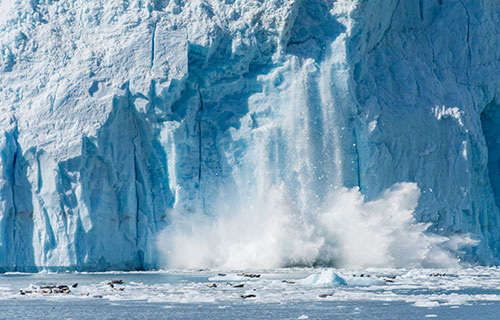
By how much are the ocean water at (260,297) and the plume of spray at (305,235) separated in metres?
2.44

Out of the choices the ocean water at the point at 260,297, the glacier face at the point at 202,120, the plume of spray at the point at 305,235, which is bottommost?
the ocean water at the point at 260,297

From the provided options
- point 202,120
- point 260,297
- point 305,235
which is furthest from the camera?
point 202,120

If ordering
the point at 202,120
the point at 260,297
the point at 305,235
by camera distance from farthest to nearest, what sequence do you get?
the point at 202,120, the point at 305,235, the point at 260,297

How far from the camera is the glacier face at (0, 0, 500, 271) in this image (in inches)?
861

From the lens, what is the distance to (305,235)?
2264 cm

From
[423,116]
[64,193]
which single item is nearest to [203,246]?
[64,193]

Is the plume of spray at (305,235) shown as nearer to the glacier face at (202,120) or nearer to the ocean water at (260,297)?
the glacier face at (202,120)

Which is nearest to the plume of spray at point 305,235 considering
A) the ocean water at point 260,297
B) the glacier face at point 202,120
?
the glacier face at point 202,120

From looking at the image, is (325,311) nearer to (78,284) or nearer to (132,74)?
(78,284)

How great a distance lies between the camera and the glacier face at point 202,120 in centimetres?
2186

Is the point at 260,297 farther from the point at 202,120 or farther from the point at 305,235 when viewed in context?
the point at 202,120

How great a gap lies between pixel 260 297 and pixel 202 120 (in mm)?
9159

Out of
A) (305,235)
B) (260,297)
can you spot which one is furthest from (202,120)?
(260,297)

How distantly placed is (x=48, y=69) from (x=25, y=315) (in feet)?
36.1
